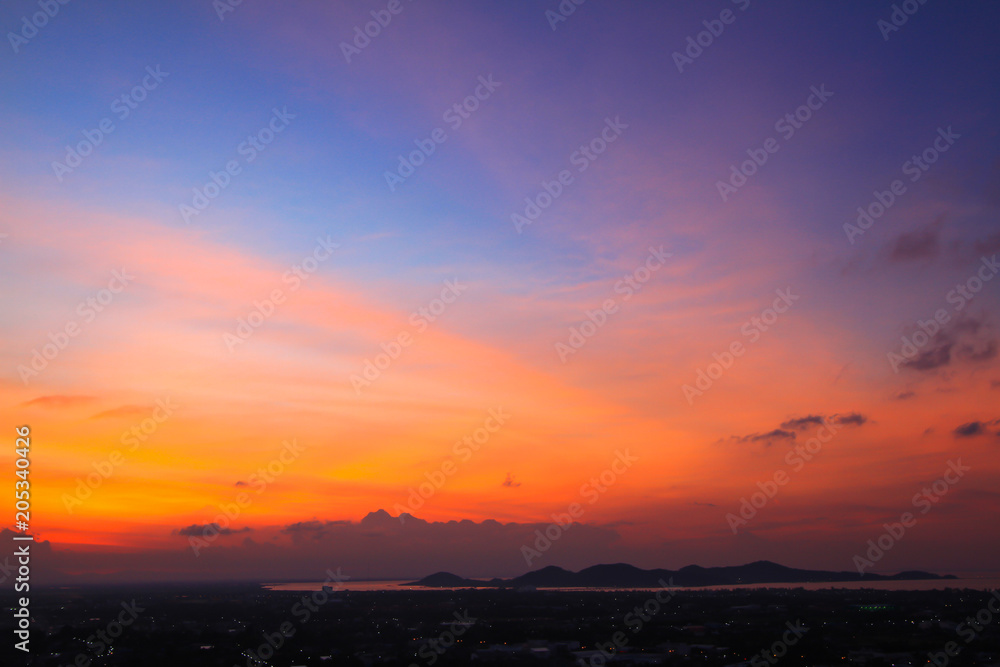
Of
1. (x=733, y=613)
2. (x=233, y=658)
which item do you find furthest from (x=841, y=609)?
(x=233, y=658)

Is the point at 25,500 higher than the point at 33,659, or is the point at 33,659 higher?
the point at 25,500

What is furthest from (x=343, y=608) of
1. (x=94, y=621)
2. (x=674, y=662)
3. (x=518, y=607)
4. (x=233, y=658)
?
(x=674, y=662)

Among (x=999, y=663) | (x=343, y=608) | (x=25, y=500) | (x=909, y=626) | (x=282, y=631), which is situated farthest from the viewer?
(x=343, y=608)

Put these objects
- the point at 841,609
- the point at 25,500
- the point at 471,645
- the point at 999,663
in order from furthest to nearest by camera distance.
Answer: the point at 841,609 < the point at 471,645 < the point at 999,663 < the point at 25,500

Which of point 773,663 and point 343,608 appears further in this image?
point 343,608

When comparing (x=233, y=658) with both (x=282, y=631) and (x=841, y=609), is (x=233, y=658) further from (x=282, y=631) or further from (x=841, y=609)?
(x=841, y=609)

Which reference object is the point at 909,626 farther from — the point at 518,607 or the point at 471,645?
the point at 518,607
